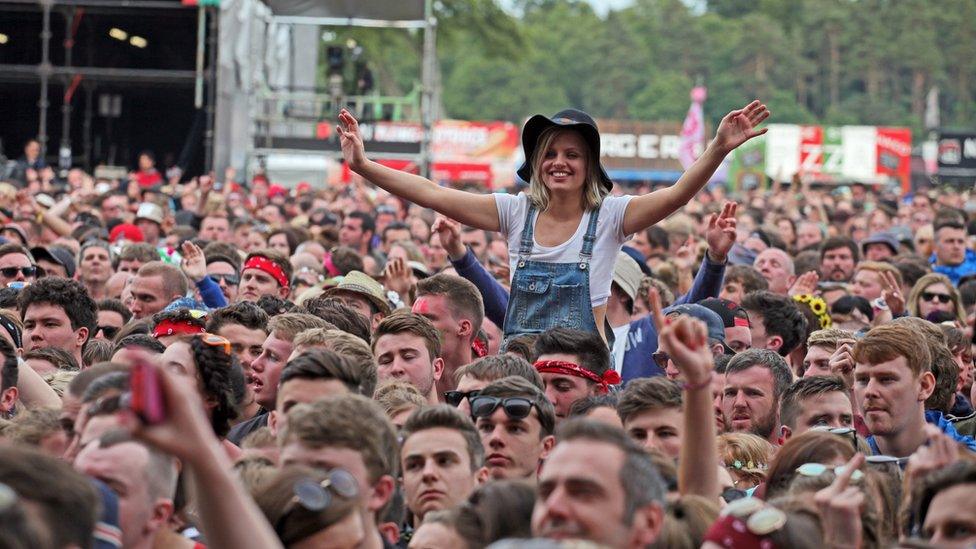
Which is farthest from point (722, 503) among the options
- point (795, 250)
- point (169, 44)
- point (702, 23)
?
point (702, 23)

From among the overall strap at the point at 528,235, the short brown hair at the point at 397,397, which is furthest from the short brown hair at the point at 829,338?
the short brown hair at the point at 397,397

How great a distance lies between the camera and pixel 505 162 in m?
55.9

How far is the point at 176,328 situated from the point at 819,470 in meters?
3.73

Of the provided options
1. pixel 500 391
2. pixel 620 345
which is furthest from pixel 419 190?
pixel 620 345

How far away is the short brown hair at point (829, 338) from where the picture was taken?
8508 mm

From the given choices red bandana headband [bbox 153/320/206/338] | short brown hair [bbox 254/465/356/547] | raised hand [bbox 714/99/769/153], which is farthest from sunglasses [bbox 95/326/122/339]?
short brown hair [bbox 254/465/356/547]

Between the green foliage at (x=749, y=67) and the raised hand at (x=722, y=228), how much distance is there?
280 feet

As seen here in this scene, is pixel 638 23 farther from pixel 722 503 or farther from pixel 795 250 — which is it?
pixel 722 503

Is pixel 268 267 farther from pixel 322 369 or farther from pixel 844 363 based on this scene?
pixel 322 369

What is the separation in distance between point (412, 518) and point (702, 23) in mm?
108406

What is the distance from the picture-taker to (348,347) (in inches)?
264

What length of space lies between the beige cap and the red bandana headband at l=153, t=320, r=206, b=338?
2274mm

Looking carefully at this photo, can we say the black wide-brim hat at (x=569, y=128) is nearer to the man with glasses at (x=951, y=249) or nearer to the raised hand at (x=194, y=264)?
the raised hand at (x=194, y=264)

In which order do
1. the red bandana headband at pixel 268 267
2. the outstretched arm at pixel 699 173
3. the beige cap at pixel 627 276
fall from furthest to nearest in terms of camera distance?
the red bandana headband at pixel 268 267, the beige cap at pixel 627 276, the outstretched arm at pixel 699 173
